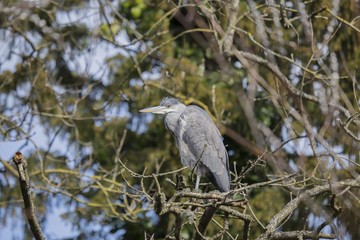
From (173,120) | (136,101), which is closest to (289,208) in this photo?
(173,120)

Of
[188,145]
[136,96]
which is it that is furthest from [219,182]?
[136,96]

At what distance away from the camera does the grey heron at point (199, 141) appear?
5.80m

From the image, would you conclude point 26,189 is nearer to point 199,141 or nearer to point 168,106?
point 199,141

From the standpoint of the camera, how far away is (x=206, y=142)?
6086mm

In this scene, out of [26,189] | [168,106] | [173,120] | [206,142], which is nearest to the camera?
[26,189]

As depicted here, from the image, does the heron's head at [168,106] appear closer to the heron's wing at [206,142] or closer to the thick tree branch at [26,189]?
the heron's wing at [206,142]

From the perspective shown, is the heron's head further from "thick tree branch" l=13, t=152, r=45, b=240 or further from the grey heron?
"thick tree branch" l=13, t=152, r=45, b=240

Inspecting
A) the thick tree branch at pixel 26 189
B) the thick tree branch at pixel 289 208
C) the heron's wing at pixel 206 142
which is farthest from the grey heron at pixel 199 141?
the thick tree branch at pixel 26 189

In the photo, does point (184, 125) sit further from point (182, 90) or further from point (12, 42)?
point (12, 42)

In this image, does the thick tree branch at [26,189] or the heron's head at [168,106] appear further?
the heron's head at [168,106]

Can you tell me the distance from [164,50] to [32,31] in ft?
7.01

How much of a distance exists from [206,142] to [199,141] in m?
0.07

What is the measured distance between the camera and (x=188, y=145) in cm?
623

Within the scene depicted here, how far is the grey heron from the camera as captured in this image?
228 inches
